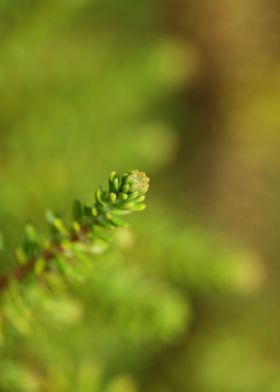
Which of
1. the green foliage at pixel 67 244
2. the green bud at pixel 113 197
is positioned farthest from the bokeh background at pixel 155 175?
the green bud at pixel 113 197

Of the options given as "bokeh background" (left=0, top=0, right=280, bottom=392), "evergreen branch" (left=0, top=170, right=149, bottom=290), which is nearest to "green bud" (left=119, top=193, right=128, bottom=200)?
"evergreen branch" (left=0, top=170, right=149, bottom=290)

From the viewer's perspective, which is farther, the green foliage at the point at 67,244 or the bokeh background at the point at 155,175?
the bokeh background at the point at 155,175

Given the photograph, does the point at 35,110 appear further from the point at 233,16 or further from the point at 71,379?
the point at 233,16

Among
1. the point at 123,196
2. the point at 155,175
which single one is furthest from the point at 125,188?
the point at 155,175

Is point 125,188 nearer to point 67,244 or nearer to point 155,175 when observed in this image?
point 67,244

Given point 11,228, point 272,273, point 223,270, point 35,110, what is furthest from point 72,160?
point 272,273

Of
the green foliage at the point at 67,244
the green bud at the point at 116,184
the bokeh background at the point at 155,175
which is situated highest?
the bokeh background at the point at 155,175

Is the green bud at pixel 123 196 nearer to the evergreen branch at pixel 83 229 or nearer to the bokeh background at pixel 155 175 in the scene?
the evergreen branch at pixel 83 229
